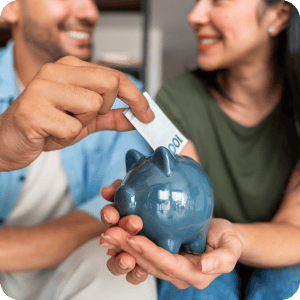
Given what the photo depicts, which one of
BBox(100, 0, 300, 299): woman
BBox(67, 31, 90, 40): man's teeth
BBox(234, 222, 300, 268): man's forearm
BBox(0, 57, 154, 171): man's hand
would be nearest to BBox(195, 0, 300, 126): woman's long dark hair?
BBox(100, 0, 300, 299): woman

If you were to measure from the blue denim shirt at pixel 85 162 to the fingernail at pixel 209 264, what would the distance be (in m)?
0.56

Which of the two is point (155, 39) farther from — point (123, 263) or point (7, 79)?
point (123, 263)

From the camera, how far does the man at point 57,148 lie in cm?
58

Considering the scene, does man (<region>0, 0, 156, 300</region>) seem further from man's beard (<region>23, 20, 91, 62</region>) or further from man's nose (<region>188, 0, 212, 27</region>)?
man's nose (<region>188, 0, 212, 27</region>)

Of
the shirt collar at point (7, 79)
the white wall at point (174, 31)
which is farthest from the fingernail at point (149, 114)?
the white wall at point (174, 31)

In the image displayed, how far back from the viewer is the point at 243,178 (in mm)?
1104

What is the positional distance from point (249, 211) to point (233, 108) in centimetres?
38

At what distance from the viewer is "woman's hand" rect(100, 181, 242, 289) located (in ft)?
1.77

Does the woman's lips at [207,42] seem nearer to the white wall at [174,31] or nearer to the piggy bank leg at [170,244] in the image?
the piggy bank leg at [170,244]

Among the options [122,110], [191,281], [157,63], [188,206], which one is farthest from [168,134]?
[157,63]

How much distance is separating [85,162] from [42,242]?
38cm

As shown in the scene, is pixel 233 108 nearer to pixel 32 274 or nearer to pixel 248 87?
pixel 248 87

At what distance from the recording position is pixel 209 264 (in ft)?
1.79

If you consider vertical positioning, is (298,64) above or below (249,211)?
above
